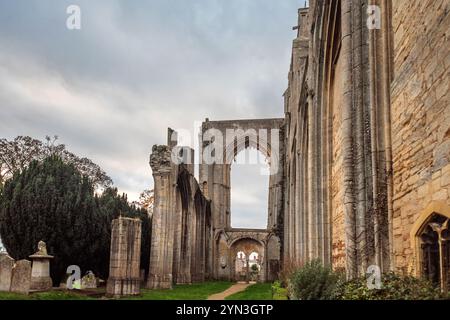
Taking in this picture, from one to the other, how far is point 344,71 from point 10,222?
554 inches

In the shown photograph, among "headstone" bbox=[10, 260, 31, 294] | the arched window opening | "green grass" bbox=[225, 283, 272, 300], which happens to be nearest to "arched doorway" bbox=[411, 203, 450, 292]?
the arched window opening

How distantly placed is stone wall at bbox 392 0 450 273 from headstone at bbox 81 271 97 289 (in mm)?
15673

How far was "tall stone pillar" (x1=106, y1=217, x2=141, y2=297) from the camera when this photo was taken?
49.7 ft

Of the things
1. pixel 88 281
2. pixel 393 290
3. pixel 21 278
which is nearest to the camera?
pixel 393 290

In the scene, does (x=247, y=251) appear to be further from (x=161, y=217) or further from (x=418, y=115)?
(x=418, y=115)

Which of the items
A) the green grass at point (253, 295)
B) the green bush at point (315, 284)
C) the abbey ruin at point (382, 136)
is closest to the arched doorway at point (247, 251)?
the green grass at point (253, 295)

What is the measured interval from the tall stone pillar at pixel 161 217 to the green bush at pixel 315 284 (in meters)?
13.4

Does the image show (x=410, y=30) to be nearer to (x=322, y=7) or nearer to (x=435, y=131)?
(x=435, y=131)

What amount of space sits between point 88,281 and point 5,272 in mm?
6003

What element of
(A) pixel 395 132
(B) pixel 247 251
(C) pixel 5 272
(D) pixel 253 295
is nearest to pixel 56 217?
(C) pixel 5 272

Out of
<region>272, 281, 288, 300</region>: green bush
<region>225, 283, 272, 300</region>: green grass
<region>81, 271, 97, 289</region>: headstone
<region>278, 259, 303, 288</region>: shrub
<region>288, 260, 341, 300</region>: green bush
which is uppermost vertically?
<region>288, 260, 341, 300</region>: green bush

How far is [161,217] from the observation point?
19.6 metres

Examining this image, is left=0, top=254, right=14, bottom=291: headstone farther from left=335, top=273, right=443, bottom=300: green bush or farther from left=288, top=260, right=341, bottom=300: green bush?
left=335, top=273, right=443, bottom=300: green bush

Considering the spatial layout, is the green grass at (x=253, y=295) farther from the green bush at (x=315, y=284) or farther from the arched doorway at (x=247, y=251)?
the arched doorway at (x=247, y=251)
